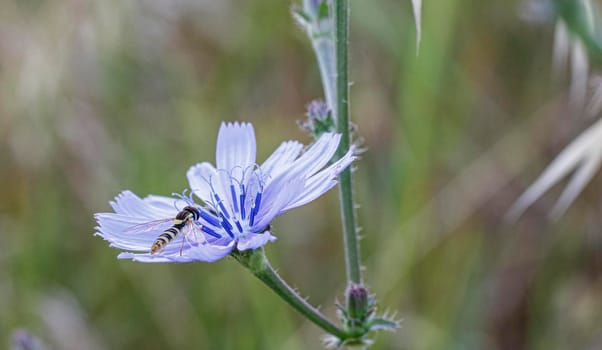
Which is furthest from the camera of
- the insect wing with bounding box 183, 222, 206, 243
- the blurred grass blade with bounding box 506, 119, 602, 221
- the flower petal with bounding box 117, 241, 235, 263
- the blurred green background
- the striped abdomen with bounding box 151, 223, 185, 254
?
the blurred green background

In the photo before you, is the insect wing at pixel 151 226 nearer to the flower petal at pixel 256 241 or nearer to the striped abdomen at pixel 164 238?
the striped abdomen at pixel 164 238

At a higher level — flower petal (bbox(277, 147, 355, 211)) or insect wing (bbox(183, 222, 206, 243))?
insect wing (bbox(183, 222, 206, 243))

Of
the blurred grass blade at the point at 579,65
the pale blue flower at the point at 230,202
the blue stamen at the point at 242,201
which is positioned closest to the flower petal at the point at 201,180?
the pale blue flower at the point at 230,202

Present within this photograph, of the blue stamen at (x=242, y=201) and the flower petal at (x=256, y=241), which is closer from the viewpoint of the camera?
the flower petal at (x=256, y=241)

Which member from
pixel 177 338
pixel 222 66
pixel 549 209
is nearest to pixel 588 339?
pixel 549 209

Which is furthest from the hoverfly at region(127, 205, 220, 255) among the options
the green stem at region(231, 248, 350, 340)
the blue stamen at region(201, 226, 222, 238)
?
the green stem at region(231, 248, 350, 340)

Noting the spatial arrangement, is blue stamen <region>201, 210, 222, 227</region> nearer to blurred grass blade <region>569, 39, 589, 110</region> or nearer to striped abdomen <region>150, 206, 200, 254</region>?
striped abdomen <region>150, 206, 200, 254</region>

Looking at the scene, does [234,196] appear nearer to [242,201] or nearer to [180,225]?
[242,201]
